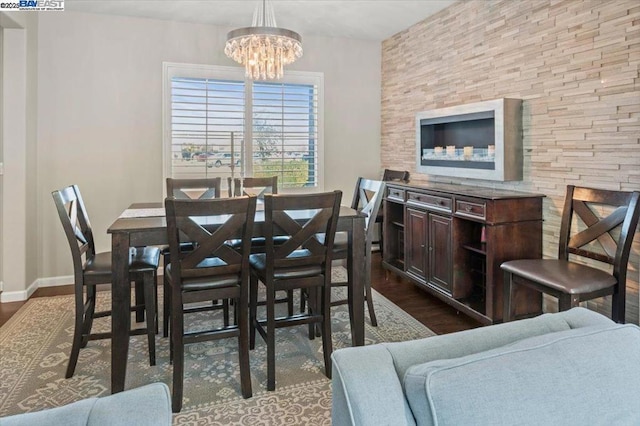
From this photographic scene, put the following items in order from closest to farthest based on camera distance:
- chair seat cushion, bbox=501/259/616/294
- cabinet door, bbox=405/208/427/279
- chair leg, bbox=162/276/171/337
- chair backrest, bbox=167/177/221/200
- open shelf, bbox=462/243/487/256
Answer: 1. chair seat cushion, bbox=501/259/616/294
2. chair leg, bbox=162/276/171/337
3. open shelf, bbox=462/243/487/256
4. chair backrest, bbox=167/177/221/200
5. cabinet door, bbox=405/208/427/279

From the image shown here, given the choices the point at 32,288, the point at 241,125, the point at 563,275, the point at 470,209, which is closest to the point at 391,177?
the point at 241,125

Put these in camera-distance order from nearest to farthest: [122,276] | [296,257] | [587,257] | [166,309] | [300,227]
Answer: [122,276], [300,227], [296,257], [587,257], [166,309]

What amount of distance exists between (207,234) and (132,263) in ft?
2.66

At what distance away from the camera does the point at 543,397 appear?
87cm

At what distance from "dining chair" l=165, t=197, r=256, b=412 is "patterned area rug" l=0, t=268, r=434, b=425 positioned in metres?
0.15

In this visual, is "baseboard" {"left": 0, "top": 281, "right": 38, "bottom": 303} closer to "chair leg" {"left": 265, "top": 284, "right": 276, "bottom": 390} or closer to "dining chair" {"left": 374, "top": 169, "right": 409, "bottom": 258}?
"chair leg" {"left": 265, "top": 284, "right": 276, "bottom": 390}

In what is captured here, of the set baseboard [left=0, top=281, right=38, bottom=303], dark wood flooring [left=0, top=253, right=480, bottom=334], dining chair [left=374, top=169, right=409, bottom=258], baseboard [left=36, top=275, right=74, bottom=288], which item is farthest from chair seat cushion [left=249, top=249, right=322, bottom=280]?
baseboard [left=36, top=275, right=74, bottom=288]

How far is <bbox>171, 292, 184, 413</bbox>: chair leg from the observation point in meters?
2.15

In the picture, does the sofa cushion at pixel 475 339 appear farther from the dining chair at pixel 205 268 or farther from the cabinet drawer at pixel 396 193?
the cabinet drawer at pixel 396 193

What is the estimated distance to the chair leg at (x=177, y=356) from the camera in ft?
7.05

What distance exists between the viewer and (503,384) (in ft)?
2.84

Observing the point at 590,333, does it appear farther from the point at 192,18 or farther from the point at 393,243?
the point at 192,18

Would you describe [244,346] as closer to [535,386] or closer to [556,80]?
[535,386]

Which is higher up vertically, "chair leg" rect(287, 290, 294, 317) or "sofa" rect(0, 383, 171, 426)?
"sofa" rect(0, 383, 171, 426)
